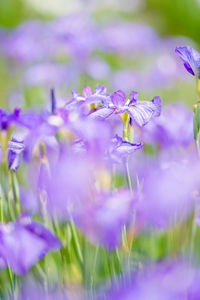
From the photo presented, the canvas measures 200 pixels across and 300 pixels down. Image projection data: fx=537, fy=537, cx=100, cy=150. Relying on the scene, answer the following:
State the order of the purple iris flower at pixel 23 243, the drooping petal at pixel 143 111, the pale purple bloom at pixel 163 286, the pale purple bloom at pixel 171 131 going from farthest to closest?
1. the pale purple bloom at pixel 171 131
2. the drooping petal at pixel 143 111
3. the purple iris flower at pixel 23 243
4. the pale purple bloom at pixel 163 286

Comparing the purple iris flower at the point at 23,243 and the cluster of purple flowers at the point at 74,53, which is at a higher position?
the cluster of purple flowers at the point at 74,53

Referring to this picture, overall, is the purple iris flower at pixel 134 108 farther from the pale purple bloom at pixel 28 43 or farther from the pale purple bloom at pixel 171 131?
the pale purple bloom at pixel 28 43

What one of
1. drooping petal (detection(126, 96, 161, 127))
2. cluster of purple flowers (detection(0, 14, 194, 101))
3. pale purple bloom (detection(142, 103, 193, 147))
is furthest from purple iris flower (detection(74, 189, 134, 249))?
cluster of purple flowers (detection(0, 14, 194, 101))

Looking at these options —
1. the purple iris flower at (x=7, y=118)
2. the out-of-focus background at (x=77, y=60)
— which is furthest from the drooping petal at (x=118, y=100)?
the out-of-focus background at (x=77, y=60)

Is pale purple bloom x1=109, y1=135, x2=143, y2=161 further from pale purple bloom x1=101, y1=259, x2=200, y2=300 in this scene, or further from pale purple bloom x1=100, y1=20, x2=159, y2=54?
pale purple bloom x1=100, y1=20, x2=159, y2=54

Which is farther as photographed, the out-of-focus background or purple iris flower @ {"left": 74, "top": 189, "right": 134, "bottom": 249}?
the out-of-focus background

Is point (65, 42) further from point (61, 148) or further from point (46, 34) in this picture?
point (61, 148)

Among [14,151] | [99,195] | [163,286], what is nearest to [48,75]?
[14,151]

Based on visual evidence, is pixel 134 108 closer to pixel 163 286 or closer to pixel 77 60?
pixel 163 286
